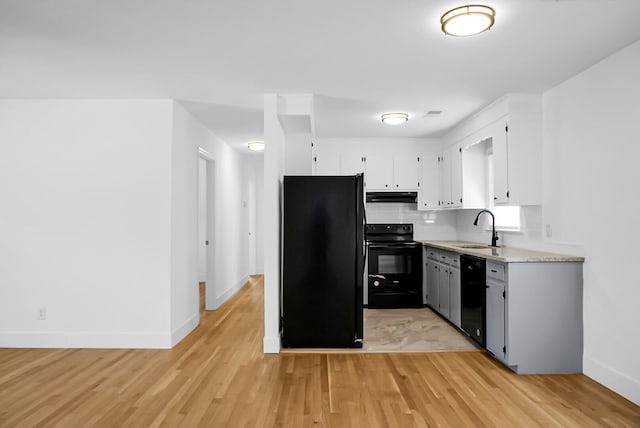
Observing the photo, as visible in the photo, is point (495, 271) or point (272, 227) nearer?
point (495, 271)

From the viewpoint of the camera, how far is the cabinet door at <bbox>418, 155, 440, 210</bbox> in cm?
605

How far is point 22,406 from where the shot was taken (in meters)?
2.77

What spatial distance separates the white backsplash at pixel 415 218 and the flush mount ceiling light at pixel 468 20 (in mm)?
3936

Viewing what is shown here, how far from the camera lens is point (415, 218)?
249 inches

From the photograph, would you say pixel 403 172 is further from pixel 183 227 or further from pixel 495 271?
pixel 183 227

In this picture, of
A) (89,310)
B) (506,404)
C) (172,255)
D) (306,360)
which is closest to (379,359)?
(306,360)

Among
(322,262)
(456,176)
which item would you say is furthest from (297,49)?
(456,176)

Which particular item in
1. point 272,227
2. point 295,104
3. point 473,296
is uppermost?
point 295,104

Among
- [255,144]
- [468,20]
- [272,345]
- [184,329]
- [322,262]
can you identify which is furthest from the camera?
[255,144]

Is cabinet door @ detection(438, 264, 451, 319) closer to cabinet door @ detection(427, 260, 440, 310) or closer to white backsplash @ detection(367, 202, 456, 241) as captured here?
cabinet door @ detection(427, 260, 440, 310)

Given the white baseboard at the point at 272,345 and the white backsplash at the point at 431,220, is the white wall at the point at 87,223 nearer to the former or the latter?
the white baseboard at the point at 272,345

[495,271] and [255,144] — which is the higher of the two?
[255,144]

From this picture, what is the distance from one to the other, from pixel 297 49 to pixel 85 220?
2816mm

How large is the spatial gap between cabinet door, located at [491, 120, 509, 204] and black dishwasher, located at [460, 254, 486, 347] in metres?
0.70
